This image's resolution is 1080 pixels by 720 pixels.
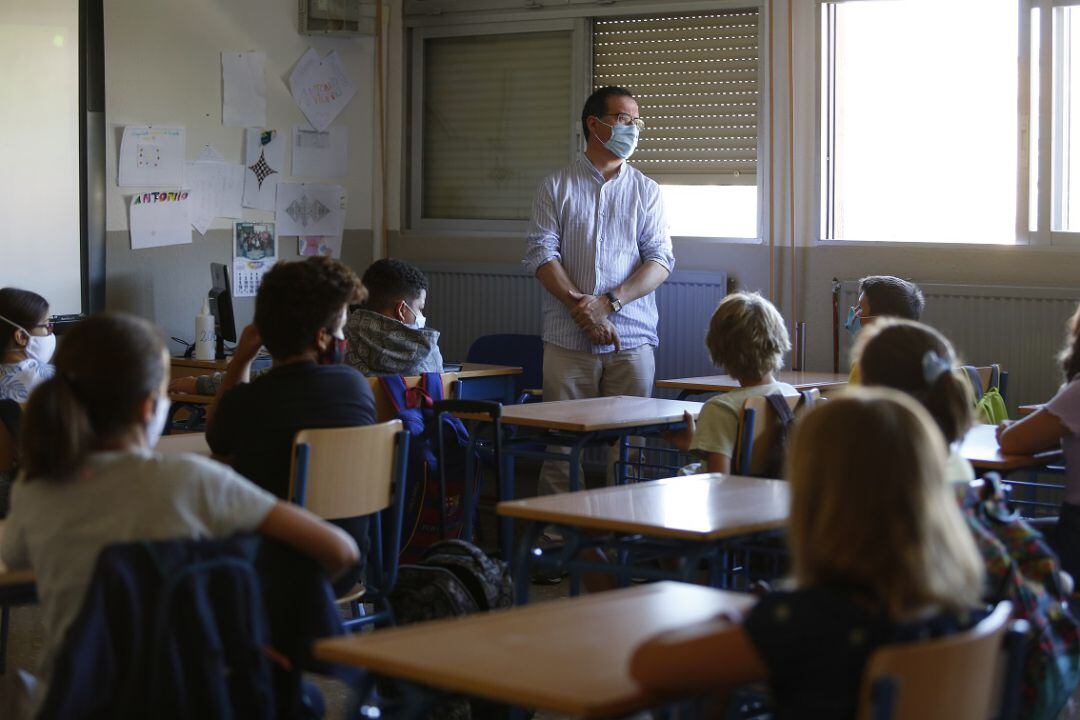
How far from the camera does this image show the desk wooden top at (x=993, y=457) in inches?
137

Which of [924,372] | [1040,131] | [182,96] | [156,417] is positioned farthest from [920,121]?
[156,417]

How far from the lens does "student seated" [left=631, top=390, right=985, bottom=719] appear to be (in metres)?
1.59

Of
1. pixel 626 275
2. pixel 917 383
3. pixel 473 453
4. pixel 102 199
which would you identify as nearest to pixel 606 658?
pixel 917 383

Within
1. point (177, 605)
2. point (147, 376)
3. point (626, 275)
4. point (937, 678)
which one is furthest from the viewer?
point (626, 275)

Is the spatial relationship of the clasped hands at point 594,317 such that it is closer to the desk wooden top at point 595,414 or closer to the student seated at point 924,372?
the desk wooden top at point 595,414

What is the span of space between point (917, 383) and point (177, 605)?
1.39 metres

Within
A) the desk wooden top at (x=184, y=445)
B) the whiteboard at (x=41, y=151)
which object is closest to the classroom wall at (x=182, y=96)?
the whiteboard at (x=41, y=151)

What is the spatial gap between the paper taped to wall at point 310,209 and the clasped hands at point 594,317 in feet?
6.14

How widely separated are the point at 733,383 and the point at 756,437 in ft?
6.25

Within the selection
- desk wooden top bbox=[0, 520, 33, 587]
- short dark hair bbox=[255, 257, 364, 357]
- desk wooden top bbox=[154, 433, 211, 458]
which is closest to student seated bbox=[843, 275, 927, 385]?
short dark hair bbox=[255, 257, 364, 357]

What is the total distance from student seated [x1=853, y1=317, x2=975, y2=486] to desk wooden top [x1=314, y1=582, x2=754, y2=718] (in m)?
0.67

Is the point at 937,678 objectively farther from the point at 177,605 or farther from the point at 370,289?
the point at 370,289

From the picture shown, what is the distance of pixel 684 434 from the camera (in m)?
4.23

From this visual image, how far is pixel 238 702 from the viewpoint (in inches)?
76.3
